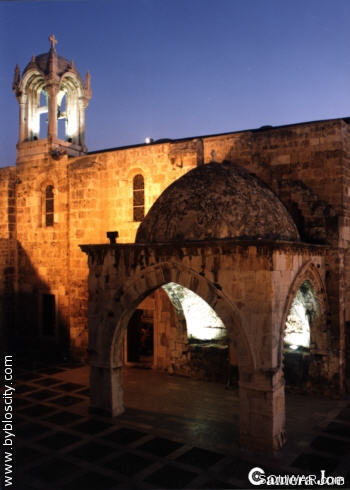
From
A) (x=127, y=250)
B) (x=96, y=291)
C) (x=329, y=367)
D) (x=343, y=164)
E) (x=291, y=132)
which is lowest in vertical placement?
(x=329, y=367)

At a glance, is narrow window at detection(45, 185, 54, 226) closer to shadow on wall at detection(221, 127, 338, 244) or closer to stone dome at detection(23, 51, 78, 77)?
stone dome at detection(23, 51, 78, 77)

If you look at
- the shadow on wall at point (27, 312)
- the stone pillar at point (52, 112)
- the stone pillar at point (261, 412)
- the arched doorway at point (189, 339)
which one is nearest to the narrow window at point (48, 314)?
the shadow on wall at point (27, 312)

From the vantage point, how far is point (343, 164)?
1095 cm

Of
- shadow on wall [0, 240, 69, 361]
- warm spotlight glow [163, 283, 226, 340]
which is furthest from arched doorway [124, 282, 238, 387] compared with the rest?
shadow on wall [0, 240, 69, 361]

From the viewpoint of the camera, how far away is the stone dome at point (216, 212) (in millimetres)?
8820

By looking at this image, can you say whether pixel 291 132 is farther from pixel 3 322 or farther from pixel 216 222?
pixel 3 322

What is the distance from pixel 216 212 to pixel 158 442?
171 inches

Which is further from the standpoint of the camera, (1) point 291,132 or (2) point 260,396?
(1) point 291,132

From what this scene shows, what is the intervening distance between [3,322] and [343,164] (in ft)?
39.7

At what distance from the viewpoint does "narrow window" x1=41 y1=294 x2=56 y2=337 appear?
51.1 feet

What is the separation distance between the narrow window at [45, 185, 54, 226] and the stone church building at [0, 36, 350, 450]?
0.05 metres

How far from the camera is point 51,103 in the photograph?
51.3ft

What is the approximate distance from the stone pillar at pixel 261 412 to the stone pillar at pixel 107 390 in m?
2.88

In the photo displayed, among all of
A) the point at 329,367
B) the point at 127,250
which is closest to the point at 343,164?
the point at 329,367
